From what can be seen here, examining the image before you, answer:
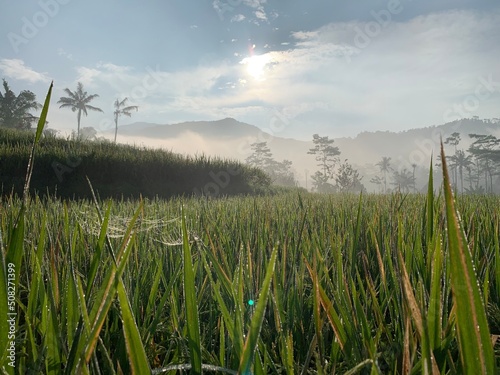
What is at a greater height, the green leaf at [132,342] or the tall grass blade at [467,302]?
the tall grass blade at [467,302]

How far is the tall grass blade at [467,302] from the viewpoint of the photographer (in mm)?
277

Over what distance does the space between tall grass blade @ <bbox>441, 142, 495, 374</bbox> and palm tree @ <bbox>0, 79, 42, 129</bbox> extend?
189 ft

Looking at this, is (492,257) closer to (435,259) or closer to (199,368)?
(435,259)

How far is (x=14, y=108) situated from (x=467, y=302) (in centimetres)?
6301

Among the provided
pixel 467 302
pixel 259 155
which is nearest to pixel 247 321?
pixel 467 302

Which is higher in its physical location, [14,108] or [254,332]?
[14,108]

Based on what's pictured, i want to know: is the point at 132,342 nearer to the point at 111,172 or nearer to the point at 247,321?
the point at 247,321

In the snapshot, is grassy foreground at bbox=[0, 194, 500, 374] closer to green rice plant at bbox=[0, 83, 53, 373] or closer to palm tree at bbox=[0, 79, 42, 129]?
green rice plant at bbox=[0, 83, 53, 373]

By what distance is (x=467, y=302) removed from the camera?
0.95 feet

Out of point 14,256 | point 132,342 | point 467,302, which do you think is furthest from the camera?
point 14,256

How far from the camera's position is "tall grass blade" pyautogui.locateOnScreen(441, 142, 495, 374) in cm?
28

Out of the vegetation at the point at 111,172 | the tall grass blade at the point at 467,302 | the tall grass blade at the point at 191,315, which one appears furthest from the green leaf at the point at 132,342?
the vegetation at the point at 111,172

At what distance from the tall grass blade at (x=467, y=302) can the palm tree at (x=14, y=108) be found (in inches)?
2265

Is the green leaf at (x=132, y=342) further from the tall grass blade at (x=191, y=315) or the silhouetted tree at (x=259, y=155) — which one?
the silhouetted tree at (x=259, y=155)
